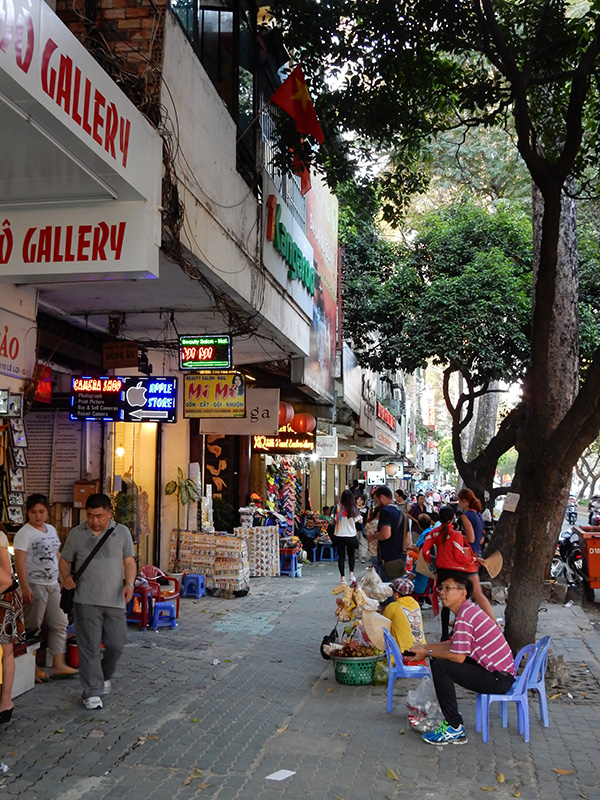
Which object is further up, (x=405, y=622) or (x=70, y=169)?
(x=70, y=169)

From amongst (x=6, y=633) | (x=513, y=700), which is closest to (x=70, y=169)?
(x=6, y=633)

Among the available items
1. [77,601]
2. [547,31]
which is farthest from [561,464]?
[547,31]

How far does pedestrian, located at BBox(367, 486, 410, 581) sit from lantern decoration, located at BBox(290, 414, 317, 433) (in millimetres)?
6189

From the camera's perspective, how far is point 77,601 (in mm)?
6879

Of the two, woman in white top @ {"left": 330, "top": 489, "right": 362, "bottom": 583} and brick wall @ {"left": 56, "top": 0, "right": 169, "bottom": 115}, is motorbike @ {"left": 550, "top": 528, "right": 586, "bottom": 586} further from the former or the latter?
brick wall @ {"left": 56, "top": 0, "right": 169, "bottom": 115}

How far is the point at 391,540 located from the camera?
1084cm

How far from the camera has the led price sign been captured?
10.6m

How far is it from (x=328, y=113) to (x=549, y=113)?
117 inches

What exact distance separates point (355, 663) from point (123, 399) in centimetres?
453

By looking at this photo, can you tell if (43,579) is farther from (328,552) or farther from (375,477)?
(375,477)

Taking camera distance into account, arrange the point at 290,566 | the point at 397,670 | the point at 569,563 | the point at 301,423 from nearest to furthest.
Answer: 1. the point at 397,670
2. the point at 569,563
3. the point at 290,566
4. the point at 301,423

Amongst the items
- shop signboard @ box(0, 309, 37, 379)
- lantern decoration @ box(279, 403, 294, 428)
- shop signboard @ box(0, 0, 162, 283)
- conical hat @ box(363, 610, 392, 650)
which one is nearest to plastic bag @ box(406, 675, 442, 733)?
conical hat @ box(363, 610, 392, 650)

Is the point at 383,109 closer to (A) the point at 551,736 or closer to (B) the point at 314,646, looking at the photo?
(B) the point at 314,646

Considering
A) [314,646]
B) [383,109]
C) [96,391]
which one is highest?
[383,109]
